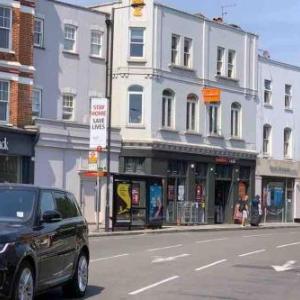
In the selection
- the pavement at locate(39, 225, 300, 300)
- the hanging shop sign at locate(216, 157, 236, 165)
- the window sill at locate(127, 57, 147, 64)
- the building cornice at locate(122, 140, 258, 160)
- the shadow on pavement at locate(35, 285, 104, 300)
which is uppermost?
the window sill at locate(127, 57, 147, 64)

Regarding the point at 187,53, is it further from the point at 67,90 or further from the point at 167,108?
the point at 67,90

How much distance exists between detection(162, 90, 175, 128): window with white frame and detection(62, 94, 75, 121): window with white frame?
18.2 ft

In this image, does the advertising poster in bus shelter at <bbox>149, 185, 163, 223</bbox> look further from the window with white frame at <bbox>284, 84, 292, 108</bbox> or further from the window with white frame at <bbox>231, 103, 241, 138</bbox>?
the window with white frame at <bbox>284, 84, 292, 108</bbox>

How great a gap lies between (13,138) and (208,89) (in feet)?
45.7

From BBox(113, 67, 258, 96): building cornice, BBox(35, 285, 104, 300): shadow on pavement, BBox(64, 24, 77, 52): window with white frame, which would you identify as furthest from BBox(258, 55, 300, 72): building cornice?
BBox(35, 285, 104, 300): shadow on pavement

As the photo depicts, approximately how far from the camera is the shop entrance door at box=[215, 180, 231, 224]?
43.8 meters

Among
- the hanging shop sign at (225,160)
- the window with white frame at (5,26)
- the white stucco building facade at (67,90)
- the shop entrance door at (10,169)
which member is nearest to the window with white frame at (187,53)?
the white stucco building facade at (67,90)

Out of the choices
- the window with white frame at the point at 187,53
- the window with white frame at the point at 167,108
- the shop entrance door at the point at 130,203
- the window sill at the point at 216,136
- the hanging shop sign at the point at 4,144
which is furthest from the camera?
the window sill at the point at 216,136

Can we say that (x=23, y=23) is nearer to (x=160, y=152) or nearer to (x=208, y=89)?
(x=160, y=152)

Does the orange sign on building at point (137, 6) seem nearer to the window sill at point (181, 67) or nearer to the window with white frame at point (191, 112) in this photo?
the window sill at point (181, 67)

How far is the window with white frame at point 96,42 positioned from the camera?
3828cm

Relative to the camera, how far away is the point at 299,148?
5128cm

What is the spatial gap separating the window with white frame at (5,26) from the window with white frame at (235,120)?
670 inches

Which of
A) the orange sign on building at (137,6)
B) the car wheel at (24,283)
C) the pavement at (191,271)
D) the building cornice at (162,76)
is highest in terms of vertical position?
the orange sign on building at (137,6)
